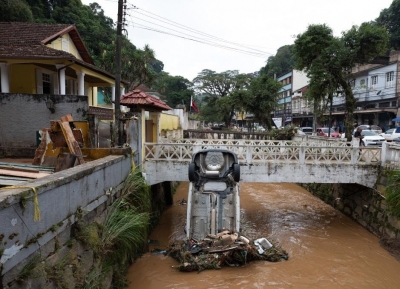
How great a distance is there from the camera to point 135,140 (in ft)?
34.0

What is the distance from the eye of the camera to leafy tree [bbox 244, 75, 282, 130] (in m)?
27.4

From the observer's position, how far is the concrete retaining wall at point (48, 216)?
338cm

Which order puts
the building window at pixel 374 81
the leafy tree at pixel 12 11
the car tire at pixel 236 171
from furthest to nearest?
the building window at pixel 374 81 → the leafy tree at pixel 12 11 → the car tire at pixel 236 171

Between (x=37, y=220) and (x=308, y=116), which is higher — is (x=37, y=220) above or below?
below

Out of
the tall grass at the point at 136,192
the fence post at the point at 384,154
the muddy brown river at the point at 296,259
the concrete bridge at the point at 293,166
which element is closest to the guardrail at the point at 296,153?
the concrete bridge at the point at 293,166

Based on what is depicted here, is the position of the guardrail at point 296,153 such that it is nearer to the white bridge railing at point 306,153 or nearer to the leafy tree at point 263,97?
the white bridge railing at point 306,153

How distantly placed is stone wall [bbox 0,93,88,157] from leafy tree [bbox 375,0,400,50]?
40111 mm

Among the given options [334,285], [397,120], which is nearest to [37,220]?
[334,285]

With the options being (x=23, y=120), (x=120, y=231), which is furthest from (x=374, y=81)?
(x=120, y=231)

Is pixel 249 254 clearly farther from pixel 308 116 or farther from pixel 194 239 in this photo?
pixel 308 116

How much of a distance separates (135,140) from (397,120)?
87.0ft

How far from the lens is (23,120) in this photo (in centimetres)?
1066

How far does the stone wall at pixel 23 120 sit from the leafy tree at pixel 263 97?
2007 cm

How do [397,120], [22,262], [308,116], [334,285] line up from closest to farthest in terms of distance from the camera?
[22,262], [334,285], [397,120], [308,116]
